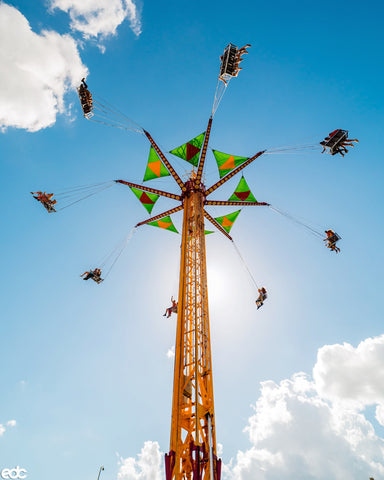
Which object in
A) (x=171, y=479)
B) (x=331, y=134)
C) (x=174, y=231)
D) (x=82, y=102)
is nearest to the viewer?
(x=171, y=479)

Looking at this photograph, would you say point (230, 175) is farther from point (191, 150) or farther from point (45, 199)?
point (45, 199)

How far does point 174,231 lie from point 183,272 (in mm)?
7406

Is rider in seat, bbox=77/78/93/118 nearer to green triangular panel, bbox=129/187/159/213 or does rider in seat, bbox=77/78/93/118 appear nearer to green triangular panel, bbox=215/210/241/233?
green triangular panel, bbox=129/187/159/213

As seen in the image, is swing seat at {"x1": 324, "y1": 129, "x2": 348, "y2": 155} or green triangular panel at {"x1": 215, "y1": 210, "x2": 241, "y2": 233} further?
green triangular panel at {"x1": 215, "y1": 210, "x2": 241, "y2": 233}

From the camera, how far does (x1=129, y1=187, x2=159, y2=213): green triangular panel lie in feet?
67.8

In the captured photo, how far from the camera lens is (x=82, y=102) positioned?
56.8ft

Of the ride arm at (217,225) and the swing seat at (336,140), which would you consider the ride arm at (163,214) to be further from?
the swing seat at (336,140)

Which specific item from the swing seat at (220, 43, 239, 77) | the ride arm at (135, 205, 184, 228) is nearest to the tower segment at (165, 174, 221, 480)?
the ride arm at (135, 205, 184, 228)

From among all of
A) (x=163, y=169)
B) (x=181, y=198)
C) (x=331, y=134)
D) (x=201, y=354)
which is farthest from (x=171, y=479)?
(x=331, y=134)

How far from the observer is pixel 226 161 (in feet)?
61.4

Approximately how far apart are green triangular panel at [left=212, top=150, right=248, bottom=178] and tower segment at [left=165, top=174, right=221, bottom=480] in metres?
4.35

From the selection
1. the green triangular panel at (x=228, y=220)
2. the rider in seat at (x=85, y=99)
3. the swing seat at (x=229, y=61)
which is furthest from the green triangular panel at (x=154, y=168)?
the swing seat at (x=229, y=61)

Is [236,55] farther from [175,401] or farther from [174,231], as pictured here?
[175,401]

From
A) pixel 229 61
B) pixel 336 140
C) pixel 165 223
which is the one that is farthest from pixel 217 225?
pixel 229 61
